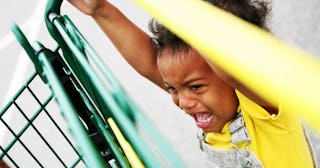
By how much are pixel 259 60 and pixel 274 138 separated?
81 cm

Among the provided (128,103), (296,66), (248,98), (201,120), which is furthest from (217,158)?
(296,66)

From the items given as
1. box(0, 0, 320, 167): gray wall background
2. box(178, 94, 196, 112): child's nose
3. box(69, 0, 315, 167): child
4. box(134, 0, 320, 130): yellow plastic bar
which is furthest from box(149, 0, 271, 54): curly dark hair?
box(0, 0, 320, 167): gray wall background

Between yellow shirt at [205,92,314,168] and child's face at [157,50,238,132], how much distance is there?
3 cm

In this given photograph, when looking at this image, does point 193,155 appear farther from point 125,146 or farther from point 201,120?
point 125,146

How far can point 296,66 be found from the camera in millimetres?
210

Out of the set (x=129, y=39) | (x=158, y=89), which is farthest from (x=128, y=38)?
(x=158, y=89)

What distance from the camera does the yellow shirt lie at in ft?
3.09

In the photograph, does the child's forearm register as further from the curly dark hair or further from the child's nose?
the child's nose

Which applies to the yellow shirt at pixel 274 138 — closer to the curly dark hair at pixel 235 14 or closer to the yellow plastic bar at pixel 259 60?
the curly dark hair at pixel 235 14

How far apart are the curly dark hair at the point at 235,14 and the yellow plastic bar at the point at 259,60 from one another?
1.83ft

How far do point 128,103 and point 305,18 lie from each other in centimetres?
218

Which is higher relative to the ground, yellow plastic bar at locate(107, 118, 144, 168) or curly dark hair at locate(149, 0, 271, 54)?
curly dark hair at locate(149, 0, 271, 54)

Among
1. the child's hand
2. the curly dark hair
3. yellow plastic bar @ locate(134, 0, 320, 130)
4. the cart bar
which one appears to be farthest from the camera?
the child's hand

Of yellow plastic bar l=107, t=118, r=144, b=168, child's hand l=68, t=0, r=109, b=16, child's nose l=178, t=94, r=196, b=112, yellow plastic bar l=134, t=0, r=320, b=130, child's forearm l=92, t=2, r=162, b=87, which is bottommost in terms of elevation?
yellow plastic bar l=134, t=0, r=320, b=130
